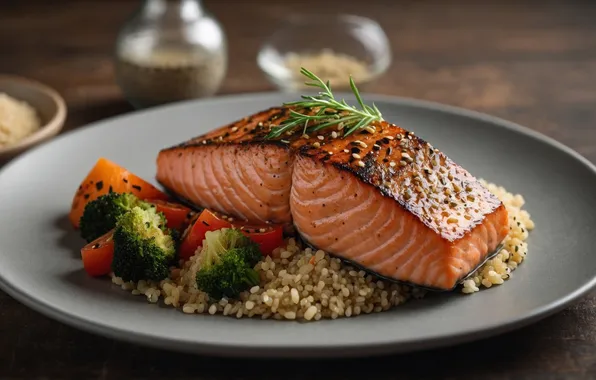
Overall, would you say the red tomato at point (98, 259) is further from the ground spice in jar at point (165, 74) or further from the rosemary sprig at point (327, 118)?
the ground spice in jar at point (165, 74)

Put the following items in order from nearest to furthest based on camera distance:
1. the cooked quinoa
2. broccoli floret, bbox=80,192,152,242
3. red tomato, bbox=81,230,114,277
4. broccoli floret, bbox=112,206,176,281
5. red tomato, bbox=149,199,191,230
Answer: the cooked quinoa < broccoli floret, bbox=112,206,176,281 < red tomato, bbox=81,230,114,277 < broccoli floret, bbox=80,192,152,242 < red tomato, bbox=149,199,191,230

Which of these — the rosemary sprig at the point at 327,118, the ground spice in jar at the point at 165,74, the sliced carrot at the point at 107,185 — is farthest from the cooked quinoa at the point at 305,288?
the ground spice in jar at the point at 165,74

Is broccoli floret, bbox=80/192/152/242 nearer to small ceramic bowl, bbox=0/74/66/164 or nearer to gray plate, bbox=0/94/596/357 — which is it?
gray plate, bbox=0/94/596/357

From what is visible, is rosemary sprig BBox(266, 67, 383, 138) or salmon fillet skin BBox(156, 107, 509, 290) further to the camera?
rosemary sprig BBox(266, 67, 383, 138)

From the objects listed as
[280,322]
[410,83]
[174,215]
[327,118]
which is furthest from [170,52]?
[280,322]

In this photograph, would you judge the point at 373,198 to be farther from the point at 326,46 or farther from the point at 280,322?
the point at 326,46

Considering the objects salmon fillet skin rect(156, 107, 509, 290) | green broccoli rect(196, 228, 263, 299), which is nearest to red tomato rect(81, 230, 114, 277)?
green broccoli rect(196, 228, 263, 299)

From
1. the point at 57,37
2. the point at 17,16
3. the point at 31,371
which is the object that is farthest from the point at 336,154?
the point at 17,16
